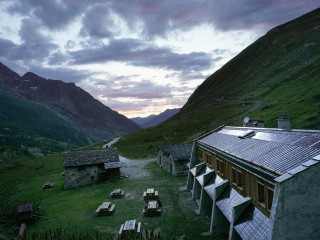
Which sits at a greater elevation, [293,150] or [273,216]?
[293,150]

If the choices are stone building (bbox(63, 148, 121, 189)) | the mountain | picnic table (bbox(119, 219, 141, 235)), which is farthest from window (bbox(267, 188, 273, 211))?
the mountain

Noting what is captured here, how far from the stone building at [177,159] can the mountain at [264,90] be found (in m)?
25.3

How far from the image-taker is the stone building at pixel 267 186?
1192 centimetres

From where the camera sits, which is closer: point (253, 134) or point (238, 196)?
point (238, 196)

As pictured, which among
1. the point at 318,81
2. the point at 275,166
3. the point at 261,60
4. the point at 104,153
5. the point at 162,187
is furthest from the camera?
the point at 261,60

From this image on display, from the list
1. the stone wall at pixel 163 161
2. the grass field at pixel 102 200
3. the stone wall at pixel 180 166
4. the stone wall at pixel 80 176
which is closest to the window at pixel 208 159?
the grass field at pixel 102 200

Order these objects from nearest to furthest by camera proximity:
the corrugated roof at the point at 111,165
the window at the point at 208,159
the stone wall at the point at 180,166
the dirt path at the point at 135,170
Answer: the window at the point at 208,159 < the stone wall at the point at 180,166 < the corrugated roof at the point at 111,165 < the dirt path at the point at 135,170

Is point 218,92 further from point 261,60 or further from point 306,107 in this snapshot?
point 306,107

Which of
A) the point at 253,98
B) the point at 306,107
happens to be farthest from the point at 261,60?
the point at 306,107

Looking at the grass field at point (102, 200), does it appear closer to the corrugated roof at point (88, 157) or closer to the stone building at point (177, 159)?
the stone building at point (177, 159)

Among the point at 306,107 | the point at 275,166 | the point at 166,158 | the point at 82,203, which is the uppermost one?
the point at 306,107

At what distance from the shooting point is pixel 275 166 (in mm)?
14477

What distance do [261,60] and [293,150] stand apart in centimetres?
15100

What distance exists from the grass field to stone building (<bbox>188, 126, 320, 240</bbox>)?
3159 millimetres
